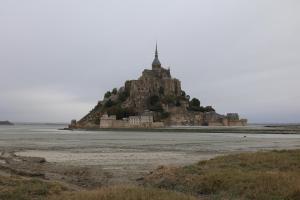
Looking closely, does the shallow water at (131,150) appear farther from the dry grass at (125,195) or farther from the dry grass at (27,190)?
the dry grass at (125,195)

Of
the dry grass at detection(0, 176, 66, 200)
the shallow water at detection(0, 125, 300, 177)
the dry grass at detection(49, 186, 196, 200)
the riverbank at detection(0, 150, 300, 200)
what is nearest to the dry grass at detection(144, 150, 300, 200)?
the riverbank at detection(0, 150, 300, 200)

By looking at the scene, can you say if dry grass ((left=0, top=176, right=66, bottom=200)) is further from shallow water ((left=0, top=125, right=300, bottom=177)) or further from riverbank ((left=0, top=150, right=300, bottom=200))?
shallow water ((left=0, top=125, right=300, bottom=177))

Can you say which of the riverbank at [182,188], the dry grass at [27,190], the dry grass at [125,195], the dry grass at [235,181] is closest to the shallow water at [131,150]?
the dry grass at [235,181]

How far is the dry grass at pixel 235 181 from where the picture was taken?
1750cm

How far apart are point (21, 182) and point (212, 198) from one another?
8248 millimetres

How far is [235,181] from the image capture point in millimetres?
19750

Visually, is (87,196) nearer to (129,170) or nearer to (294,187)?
(294,187)

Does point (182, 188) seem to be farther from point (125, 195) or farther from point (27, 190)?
point (27, 190)

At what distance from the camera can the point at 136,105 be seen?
196 m

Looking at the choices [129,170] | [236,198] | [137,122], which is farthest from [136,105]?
[236,198]

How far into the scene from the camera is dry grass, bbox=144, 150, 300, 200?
17500 millimetres

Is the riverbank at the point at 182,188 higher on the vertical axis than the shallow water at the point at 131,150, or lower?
lower

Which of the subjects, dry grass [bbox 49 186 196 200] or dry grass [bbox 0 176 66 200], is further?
dry grass [bbox 0 176 66 200]

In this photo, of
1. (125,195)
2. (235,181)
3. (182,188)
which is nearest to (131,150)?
(182,188)
